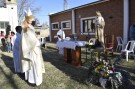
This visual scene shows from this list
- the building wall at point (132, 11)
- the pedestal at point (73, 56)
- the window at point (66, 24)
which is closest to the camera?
the pedestal at point (73, 56)

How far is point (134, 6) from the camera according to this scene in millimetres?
15242

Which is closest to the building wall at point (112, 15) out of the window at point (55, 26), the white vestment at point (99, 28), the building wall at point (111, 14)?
the building wall at point (111, 14)

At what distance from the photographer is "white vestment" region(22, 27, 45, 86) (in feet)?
23.9

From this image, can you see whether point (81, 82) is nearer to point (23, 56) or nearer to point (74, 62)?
point (23, 56)

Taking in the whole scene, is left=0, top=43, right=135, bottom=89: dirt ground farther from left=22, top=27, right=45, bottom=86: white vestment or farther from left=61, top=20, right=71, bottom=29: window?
left=61, top=20, right=71, bottom=29: window

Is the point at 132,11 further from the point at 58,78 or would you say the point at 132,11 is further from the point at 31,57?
the point at 31,57

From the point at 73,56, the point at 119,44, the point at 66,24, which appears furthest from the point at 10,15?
the point at 73,56

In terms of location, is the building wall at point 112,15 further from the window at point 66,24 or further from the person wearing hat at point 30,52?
the person wearing hat at point 30,52

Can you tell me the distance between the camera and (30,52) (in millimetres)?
7445

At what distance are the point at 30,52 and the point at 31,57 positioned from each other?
16 cm

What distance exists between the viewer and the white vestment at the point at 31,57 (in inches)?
286

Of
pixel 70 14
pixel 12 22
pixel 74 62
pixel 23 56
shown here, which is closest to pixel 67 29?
pixel 70 14

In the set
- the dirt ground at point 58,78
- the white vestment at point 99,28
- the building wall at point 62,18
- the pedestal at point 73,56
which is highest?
the building wall at point 62,18

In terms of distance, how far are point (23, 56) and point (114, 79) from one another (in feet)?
9.29
